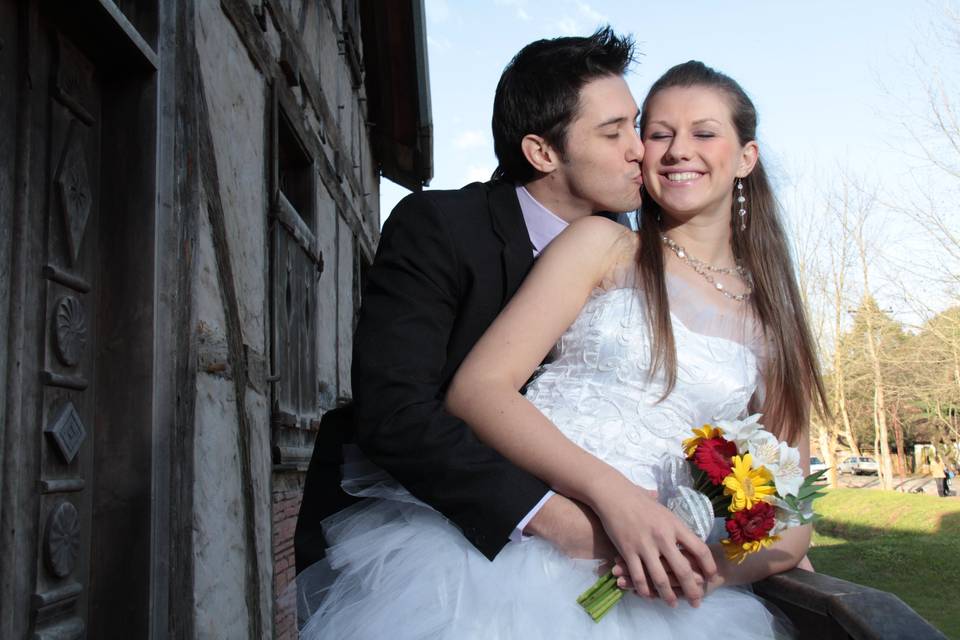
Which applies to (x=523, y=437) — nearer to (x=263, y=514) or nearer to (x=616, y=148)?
(x=616, y=148)

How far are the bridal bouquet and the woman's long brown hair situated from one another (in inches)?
12.9

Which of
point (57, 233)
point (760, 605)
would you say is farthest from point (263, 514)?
point (760, 605)

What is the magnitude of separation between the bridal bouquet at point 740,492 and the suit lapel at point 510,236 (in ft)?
1.84

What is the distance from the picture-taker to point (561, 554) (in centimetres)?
199

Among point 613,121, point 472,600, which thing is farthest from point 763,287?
point 472,600

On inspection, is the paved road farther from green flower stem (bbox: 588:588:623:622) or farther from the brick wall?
green flower stem (bbox: 588:588:623:622)

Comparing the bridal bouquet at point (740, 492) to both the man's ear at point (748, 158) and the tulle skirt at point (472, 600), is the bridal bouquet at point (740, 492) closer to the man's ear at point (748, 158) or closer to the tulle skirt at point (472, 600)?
the tulle skirt at point (472, 600)

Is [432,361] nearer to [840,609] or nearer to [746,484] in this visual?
[746,484]

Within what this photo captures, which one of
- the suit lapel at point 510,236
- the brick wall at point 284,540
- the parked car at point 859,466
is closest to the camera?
the suit lapel at point 510,236

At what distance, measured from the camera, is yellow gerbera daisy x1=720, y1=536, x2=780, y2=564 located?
1.89 meters

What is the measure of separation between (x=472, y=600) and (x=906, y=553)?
483 inches

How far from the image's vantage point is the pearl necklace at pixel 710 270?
8.34 feet

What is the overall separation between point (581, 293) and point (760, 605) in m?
0.78

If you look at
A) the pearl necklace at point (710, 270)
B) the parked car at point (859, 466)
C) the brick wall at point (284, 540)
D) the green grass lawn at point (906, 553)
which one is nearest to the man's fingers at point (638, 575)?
the pearl necklace at point (710, 270)
